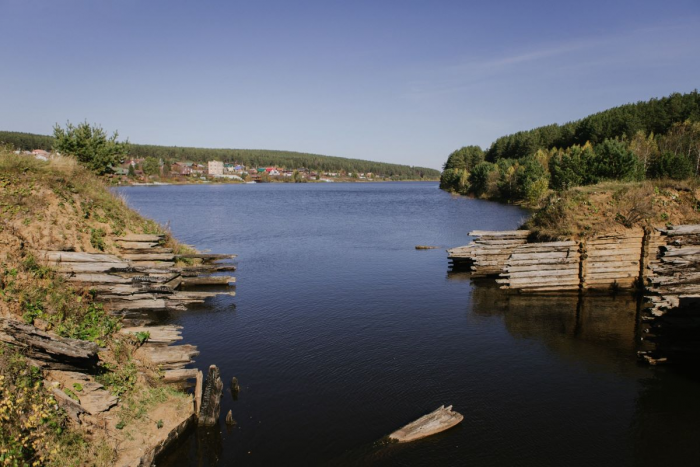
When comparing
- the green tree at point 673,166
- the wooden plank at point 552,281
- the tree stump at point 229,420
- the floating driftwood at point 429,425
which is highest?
the green tree at point 673,166

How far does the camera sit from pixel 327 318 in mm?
24531

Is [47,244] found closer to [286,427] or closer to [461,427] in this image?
[286,427]

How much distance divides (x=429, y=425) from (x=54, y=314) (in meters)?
14.1

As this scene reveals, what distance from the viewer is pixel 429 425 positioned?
13875 mm

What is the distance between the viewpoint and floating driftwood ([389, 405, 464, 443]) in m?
13.6

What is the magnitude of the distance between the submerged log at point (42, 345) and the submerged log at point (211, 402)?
12.3ft

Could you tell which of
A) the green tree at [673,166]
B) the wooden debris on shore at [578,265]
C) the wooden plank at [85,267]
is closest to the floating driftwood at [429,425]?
the wooden plank at [85,267]

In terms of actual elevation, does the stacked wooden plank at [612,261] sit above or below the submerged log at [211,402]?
above

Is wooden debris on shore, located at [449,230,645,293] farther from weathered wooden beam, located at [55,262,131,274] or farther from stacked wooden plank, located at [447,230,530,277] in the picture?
weathered wooden beam, located at [55,262,131,274]

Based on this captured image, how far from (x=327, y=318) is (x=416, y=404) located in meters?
9.83

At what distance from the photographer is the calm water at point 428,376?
13.2 m

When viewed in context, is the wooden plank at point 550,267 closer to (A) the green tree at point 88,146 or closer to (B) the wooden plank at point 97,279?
(B) the wooden plank at point 97,279

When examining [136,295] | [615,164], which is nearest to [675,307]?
[136,295]

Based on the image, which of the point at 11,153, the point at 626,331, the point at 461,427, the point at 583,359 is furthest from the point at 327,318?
the point at 11,153
